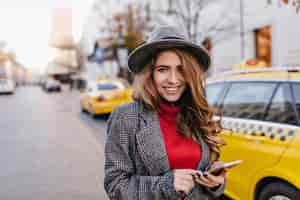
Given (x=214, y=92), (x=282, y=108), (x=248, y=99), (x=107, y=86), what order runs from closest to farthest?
(x=282, y=108)
(x=248, y=99)
(x=214, y=92)
(x=107, y=86)

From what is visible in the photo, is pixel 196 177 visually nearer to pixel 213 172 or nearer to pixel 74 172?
pixel 213 172

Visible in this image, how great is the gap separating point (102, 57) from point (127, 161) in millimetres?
30512

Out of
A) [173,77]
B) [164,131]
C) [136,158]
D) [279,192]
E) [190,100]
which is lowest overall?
[279,192]

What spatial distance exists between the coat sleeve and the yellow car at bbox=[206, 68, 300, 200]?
5.76ft

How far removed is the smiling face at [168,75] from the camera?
163 cm

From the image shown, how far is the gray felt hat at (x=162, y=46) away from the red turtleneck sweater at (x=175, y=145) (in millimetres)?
254

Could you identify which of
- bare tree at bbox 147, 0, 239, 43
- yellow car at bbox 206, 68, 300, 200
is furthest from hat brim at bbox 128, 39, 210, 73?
bare tree at bbox 147, 0, 239, 43

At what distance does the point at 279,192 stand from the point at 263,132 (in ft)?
2.06

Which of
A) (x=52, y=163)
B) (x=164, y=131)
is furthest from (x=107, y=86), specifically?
(x=164, y=131)

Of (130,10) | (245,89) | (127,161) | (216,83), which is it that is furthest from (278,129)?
(130,10)

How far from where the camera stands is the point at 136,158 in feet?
5.16

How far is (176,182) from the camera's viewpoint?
4.75 ft

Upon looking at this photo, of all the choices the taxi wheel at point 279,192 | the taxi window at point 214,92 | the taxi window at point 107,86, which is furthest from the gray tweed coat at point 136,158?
the taxi window at point 107,86

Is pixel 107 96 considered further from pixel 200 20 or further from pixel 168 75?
pixel 168 75
